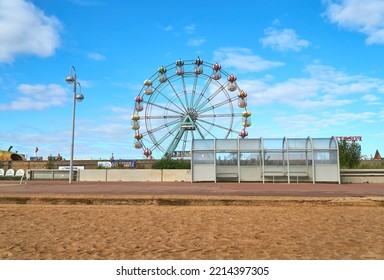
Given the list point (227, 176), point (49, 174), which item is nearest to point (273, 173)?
point (227, 176)

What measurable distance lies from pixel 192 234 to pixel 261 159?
1731cm

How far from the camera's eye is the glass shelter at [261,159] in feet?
71.5

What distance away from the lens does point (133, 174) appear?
27469 mm

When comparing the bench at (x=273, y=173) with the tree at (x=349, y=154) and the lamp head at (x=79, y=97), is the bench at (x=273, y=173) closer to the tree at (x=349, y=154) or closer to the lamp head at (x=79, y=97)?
the lamp head at (x=79, y=97)

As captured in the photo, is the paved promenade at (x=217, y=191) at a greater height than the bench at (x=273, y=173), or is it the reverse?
the bench at (x=273, y=173)

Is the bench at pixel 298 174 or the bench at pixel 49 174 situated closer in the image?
the bench at pixel 298 174

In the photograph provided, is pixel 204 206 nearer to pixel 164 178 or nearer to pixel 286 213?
pixel 286 213

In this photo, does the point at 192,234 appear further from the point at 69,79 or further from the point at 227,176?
the point at 69,79

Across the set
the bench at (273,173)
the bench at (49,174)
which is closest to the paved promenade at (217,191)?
the bench at (273,173)

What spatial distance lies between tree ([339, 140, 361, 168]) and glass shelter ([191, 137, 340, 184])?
578 inches

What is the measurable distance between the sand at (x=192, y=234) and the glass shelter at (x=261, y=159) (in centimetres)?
1278

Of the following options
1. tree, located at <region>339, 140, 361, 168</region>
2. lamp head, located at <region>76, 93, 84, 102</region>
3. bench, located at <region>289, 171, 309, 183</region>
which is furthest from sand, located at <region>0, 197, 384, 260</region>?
tree, located at <region>339, 140, 361, 168</region>

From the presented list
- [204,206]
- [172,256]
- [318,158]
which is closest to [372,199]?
[204,206]

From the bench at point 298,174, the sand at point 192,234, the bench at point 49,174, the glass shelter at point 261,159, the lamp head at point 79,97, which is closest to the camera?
the sand at point 192,234
